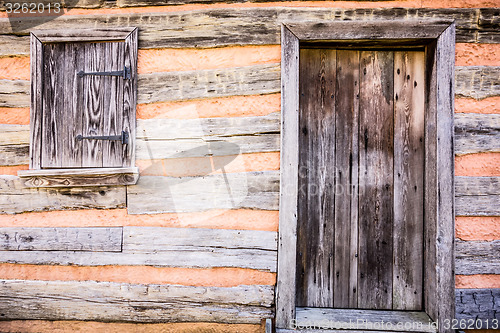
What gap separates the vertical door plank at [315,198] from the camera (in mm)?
2400

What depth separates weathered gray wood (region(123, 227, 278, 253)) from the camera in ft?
7.41

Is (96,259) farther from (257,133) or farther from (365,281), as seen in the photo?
(365,281)

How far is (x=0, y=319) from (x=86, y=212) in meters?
1.04

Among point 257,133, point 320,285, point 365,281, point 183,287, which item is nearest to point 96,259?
point 183,287

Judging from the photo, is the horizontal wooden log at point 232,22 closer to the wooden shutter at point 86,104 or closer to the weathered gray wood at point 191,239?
the wooden shutter at point 86,104

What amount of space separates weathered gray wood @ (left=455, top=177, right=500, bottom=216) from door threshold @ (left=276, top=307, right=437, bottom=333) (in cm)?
84

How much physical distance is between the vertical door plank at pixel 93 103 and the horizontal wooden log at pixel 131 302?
0.96 meters

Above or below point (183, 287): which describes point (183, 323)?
below

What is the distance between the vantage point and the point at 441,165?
2.20 meters

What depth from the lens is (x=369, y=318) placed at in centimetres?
226

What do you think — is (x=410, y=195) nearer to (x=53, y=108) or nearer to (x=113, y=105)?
(x=113, y=105)

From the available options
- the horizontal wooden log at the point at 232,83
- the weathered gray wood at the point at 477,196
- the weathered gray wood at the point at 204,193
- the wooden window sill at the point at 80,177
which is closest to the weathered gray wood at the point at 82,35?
the horizontal wooden log at the point at 232,83

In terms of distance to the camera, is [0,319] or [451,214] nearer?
[451,214]

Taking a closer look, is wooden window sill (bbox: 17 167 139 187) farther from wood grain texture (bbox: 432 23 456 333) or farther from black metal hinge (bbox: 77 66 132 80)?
wood grain texture (bbox: 432 23 456 333)
